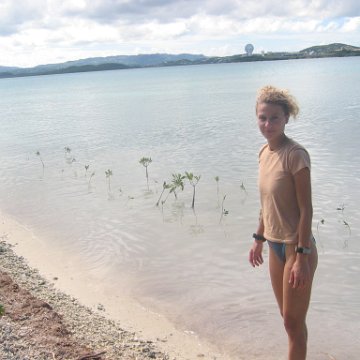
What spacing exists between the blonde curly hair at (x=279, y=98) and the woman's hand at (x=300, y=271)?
1.11 m

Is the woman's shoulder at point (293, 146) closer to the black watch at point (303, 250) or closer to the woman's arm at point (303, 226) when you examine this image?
the woman's arm at point (303, 226)

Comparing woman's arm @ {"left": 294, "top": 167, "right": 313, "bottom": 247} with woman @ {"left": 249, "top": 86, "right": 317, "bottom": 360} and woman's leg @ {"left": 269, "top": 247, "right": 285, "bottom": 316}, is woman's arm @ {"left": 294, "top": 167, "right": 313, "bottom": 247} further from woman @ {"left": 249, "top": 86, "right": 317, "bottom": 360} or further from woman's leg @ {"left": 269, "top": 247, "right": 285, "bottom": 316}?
woman's leg @ {"left": 269, "top": 247, "right": 285, "bottom": 316}

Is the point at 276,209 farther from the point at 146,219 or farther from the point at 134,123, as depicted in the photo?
the point at 134,123

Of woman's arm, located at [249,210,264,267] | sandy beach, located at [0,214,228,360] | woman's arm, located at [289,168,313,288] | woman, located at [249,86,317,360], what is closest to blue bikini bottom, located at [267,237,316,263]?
woman, located at [249,86,317,360]

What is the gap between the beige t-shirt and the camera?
11.8ft

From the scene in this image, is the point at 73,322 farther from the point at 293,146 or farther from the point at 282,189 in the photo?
the point at 293,146

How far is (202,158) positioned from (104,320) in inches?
450

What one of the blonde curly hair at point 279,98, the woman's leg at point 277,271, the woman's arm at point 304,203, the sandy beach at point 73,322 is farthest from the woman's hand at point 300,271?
the sandy beach at point 73,322

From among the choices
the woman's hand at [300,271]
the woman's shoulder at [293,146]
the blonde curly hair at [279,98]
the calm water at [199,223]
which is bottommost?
the calm water at [199,223]

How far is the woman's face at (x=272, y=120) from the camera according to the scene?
3.77m

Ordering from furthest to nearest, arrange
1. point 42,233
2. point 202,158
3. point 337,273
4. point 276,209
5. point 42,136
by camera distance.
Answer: point 42,136 < point 202,158 < point 42,233 < point 337,273 < point 276,209

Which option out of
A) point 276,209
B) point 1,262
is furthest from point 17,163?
point 276,209

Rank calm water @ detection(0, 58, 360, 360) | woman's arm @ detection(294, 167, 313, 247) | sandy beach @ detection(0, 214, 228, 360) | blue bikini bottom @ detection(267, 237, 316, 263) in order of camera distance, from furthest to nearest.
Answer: calm water @ detection(0, 58, 360, 360), sandy beach @ detection(0, 214, 228, 360), blue bikini bottom @ detection(267, 237, 316, 263), woman's arm @ detection(294, 167, 313, 247)

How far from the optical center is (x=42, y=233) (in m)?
10.2
